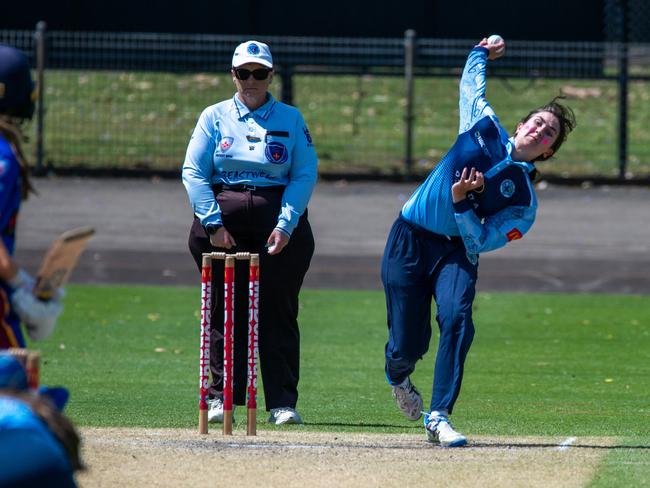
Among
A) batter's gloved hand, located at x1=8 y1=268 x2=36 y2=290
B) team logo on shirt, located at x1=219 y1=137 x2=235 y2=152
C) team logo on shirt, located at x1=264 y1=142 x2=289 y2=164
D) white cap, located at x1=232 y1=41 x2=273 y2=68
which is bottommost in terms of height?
batter's gloved hand, located at x1=8 y1=268 x2=36 y2=290

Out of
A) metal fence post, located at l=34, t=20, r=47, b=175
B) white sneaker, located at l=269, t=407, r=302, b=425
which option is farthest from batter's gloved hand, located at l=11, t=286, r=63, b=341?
metal fence post, located at l=34, t=20, r=47, b=175

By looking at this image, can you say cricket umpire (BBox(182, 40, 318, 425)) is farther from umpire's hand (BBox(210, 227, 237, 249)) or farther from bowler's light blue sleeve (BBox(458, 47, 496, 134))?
bowler's light blue sleeve (BBox(458, 47, 496, 134))

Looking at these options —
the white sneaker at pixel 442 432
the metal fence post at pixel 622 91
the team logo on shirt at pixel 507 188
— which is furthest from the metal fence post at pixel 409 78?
the white sneaker at pixel 442 432

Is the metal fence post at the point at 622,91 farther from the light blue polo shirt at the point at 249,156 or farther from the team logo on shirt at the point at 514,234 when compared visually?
the team logo on shirt at the point at 514,234

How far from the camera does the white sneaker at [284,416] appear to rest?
27.2ft

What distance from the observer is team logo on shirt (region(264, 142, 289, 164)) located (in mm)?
8141

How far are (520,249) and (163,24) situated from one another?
7918 mm

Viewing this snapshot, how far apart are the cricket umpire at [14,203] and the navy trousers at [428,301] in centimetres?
273

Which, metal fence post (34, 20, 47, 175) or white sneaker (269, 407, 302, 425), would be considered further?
metal fence post (34, 20, 47, 175)

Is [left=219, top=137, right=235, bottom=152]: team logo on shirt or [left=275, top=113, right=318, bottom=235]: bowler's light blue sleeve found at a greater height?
[left=219, top=137, right=235, bottom=152]: team logo on shirt

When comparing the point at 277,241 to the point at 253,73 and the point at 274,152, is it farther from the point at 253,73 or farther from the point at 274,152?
the point at 253,73

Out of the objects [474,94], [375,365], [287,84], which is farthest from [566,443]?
[287,84]

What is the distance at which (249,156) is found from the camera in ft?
26.7

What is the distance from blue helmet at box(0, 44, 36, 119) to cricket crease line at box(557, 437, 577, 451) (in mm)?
3370
